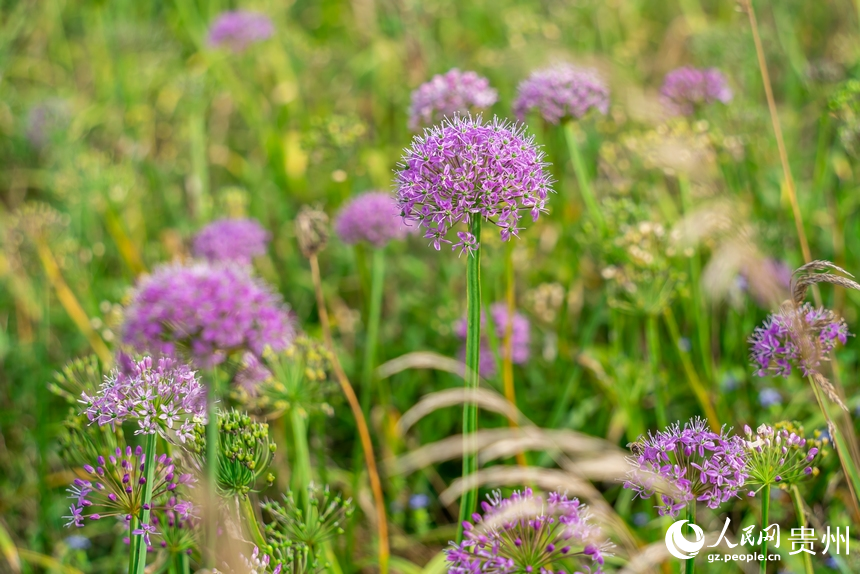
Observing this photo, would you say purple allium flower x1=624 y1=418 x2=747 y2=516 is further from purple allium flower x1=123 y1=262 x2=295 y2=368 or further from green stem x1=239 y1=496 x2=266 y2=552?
purple allium flower x1=123 y1=262 x2=295 y2=368

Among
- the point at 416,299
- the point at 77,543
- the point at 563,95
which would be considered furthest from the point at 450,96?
the point at 77,543

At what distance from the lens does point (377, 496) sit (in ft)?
10.0

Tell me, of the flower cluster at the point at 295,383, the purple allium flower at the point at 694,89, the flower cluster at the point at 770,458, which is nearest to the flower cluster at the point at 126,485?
the flower cluster at the point at 295,383

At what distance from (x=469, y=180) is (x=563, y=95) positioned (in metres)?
1.41

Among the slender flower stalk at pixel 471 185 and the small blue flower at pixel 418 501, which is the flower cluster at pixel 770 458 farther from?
the small blue flower at pixel 418 501

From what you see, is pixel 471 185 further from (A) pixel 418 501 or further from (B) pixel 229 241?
(B) pixel 229 241

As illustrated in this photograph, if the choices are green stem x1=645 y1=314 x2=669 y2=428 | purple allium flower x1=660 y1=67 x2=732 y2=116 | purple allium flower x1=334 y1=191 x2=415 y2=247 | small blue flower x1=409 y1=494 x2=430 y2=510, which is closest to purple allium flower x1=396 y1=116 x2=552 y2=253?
green stem x1=645 y1=314 x2=669 y2=428

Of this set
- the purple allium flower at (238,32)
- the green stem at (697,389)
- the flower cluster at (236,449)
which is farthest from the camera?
the purple allium flower at (238,32)

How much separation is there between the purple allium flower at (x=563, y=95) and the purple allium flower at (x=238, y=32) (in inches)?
119

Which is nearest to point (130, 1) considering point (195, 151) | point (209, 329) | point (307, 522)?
point (195, 151)

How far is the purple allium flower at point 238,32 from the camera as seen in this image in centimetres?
543

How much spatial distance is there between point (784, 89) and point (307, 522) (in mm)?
5573

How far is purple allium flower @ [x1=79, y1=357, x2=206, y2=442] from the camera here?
180 centimetres

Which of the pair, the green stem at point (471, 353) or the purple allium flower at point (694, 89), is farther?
the purple allium flower at point (694, 89)
